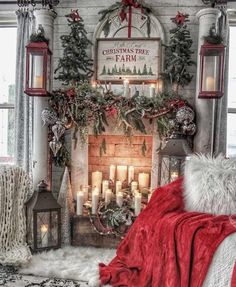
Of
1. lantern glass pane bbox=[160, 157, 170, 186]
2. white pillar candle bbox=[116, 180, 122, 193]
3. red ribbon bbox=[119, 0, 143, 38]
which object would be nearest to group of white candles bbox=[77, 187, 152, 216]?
white pillar candle bbox=[116, 180, 122, 193]

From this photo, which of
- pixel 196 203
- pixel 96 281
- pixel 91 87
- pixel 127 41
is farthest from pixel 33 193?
pixel 127 41

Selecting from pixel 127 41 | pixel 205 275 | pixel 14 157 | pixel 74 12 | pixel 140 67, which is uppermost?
pixel 74 12

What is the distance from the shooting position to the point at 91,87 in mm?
3363

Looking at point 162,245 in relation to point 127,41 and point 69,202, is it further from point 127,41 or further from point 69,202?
point 127,41

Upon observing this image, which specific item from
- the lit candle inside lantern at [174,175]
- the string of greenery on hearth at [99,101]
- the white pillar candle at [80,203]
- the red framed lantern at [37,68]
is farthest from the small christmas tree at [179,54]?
the white pillar candle at [80,203]

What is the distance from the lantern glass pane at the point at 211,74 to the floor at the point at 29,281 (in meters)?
2.07

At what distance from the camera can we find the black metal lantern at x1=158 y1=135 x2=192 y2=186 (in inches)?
118

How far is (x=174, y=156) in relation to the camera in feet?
9.91

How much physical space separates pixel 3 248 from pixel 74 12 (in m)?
2.54

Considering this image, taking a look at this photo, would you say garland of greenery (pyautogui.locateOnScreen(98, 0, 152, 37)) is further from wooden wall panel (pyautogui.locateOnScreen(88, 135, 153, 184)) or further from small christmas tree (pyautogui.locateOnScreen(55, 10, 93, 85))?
wooden wall panel (pyautogui.locateOnScreen(88, 135, 153, 184))

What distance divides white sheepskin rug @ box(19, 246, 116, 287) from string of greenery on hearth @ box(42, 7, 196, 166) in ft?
3.22

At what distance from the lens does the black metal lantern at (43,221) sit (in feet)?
9.14

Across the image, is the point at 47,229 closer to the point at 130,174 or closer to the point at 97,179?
the point at 97,179

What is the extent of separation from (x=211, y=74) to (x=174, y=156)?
875mm
